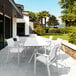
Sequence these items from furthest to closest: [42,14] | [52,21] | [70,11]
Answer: [52,21], [42,14], [70,11]

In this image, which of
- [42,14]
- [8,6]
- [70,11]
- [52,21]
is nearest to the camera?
[8,6]

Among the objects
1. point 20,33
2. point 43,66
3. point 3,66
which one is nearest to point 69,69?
point 43,66

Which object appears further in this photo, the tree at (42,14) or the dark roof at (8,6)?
the tree at (42,14)

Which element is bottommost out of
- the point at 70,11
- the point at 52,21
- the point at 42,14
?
the point at 52,21

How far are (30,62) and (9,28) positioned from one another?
13602 millimetres

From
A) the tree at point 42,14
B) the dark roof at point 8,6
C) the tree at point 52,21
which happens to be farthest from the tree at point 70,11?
the tree at point 52,21

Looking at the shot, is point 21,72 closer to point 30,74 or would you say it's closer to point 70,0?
point 30,74

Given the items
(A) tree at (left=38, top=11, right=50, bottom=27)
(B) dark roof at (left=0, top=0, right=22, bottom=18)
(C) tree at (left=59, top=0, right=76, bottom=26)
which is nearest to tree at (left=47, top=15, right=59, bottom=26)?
(A) tree at (left=38, top=11, right=50, bottom=27)

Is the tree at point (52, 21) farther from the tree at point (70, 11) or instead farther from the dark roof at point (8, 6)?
the dark roof at point (8, 6)

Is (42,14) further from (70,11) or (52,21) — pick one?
(70,11)

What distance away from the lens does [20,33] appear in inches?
1113

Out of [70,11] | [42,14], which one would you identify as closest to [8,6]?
[70,11]

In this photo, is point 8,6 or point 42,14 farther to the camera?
point 42,14

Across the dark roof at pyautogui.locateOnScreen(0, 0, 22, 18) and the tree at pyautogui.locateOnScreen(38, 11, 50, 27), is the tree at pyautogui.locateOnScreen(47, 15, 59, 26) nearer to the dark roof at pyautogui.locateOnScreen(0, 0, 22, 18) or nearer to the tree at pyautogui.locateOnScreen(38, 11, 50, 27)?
the tree at pyautogui.locateOnScreen(38, 11, 50, 27)
